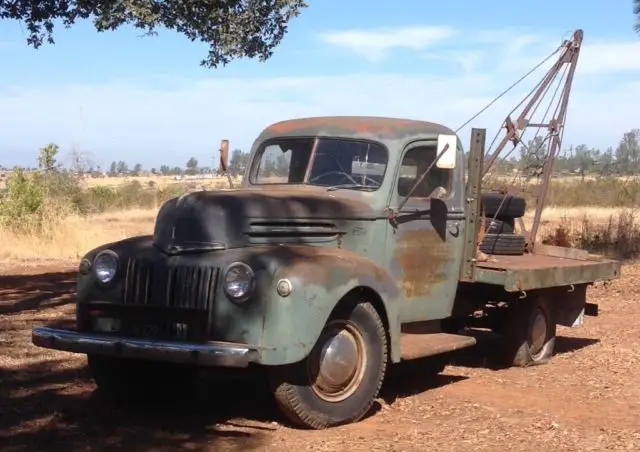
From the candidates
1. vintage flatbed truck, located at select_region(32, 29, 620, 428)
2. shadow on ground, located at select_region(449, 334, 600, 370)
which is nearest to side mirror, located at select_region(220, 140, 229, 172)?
vintage flatbed truck, located at select_region(32, 29, 620, 428)

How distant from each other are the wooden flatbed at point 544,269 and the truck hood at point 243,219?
1.56 meters

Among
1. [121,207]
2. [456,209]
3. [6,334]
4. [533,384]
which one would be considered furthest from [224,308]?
[121,207]

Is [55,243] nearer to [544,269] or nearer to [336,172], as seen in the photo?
[336,172]

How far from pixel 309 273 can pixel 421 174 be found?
204 centimetres

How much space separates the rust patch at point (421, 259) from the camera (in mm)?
7036

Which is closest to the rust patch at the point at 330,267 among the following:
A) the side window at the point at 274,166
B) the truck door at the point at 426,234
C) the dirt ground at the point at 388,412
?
the truck door at the point at 426,234

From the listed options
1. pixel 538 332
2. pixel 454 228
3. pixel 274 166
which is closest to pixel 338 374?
pixel 454 228

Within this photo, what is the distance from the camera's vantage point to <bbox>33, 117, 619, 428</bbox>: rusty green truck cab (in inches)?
219

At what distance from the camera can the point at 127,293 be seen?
6.01 metres

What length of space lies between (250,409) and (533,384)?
2570 millimetres

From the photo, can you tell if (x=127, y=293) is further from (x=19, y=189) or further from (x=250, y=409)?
(x=19, y=189)

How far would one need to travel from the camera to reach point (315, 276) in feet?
18.5

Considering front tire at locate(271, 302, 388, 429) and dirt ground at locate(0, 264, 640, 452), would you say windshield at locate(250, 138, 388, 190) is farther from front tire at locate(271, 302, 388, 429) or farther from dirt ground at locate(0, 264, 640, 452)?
dirt ground at locate(0, 264, 640, 452)

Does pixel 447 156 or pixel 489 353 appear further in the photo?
pixel 489 353
